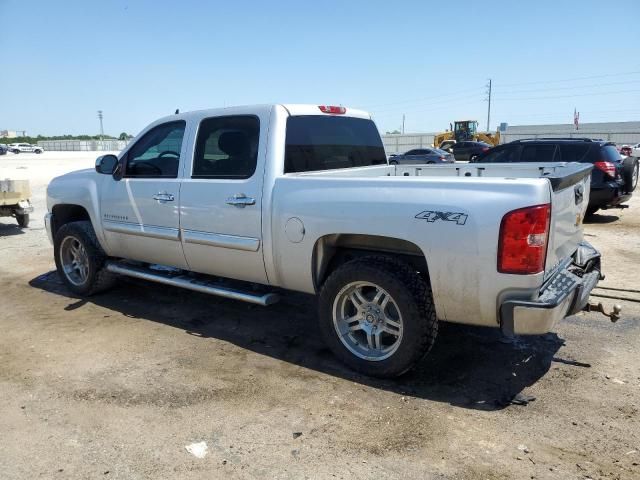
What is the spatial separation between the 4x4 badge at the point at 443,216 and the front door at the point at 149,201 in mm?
2399

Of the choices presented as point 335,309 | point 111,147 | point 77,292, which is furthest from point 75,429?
point 111,147

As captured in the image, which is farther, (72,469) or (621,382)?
(621,382)

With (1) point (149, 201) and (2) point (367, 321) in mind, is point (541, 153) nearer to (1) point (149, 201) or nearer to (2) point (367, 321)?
(2) point (367, 321)

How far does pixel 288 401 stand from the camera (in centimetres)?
356

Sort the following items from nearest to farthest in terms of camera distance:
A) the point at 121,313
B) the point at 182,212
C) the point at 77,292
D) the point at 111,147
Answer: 1. the point at 182,212
2. the point at 121,313
3. the point at 77,292
4. the point at 111,147

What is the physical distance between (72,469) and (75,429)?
1.46ft

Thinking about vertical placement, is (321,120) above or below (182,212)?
above

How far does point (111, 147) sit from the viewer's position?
79.7 meters

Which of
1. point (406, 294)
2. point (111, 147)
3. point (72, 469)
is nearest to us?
point (72, 469)

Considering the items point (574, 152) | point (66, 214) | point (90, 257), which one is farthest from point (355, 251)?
point (574, 152)

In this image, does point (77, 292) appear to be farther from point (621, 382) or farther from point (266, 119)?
point (621, 382)

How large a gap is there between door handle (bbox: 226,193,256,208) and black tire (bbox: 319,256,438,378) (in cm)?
92

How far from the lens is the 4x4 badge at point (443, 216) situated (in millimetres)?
3244

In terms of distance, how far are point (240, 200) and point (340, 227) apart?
0.98 m
